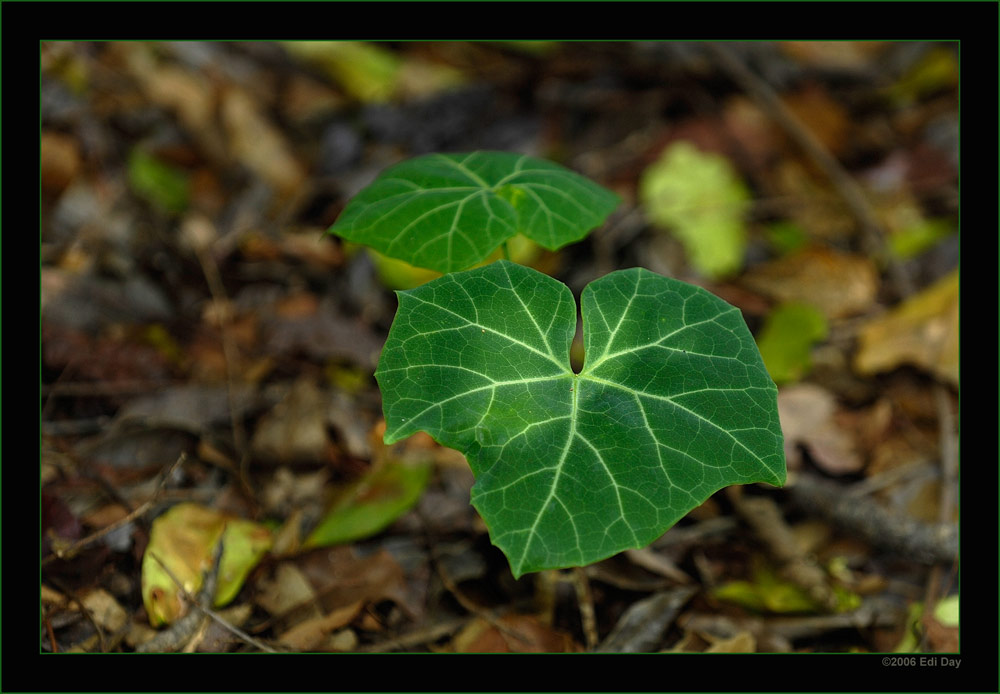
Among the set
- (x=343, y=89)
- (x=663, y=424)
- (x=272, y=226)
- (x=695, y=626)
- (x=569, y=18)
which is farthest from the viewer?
(x=343, y=89)

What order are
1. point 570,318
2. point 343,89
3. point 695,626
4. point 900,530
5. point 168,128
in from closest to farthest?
point 570,318
point 695,626
point 900,530
point 168,128
point 343,89

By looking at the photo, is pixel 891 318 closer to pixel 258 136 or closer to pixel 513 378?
pixel 513 378

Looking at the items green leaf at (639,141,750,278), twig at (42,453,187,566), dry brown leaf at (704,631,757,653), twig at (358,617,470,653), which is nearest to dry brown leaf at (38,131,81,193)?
twig at (42,453,187,566)

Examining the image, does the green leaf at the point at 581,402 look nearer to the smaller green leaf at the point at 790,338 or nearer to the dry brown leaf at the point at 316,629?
the dry brown leaf at the point at 316,629

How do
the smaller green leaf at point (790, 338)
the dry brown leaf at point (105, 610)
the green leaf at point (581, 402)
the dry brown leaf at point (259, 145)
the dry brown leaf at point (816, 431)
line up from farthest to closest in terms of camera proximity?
the dry brown leaf at point (259, 145), the smaller green leaf at point (790, 338), the dry brown leaf at point (816, 431), the dry brown leaf at point (105, 610), the green leaf at point (581, 402)

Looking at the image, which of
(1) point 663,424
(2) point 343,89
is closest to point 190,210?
(2) point 343,89

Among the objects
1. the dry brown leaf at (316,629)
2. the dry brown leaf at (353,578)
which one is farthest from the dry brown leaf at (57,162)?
the dry brown leaf at (316,629)
